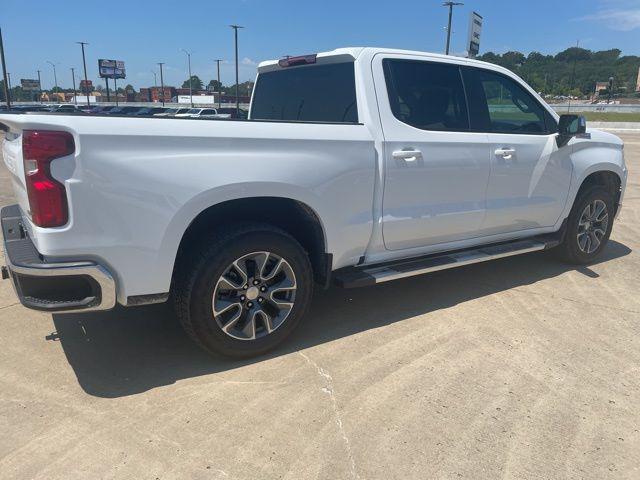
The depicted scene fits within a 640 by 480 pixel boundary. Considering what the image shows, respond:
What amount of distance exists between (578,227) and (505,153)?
157 cm

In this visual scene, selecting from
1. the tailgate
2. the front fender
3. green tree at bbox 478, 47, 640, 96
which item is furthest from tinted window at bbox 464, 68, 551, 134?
green tree at bbox 478, 47, 640, 96

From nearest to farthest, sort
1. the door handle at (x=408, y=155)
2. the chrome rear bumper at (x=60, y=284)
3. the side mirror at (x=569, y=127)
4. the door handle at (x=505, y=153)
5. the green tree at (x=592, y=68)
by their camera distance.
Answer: the chrome rear bumper at (x=60, y=284) → the door handle at (x=408, y=155) → the door handle at (x=505, y=153) → the side mirror at (x=569, y=127) → the green tree at (x=592, y=68)

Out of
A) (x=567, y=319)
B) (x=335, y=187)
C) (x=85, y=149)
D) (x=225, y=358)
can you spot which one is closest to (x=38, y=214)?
(x=85, y=149)

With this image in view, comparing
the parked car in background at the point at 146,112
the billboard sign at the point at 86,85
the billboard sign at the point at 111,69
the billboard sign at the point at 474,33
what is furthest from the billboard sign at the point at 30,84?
the billboard sign at the point at 474,33

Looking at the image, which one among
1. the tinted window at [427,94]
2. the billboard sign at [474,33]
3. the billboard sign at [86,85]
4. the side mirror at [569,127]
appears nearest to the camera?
the tinted window at [427,94]

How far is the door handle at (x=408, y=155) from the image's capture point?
3.57 m

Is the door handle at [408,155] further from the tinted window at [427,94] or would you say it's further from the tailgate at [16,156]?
the tailgate at [16,156]

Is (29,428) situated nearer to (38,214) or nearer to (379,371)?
(38,214)

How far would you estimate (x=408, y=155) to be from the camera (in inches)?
142

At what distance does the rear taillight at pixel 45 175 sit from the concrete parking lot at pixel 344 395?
1059 mm

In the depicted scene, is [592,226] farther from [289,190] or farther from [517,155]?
[289,190]

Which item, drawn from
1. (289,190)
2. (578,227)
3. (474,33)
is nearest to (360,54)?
(289,190)

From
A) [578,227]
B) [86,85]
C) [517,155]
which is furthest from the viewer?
[86,85]

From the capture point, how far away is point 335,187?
3.33 meters
